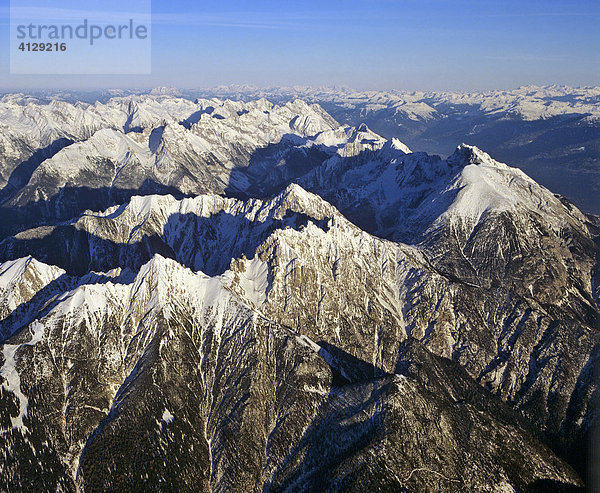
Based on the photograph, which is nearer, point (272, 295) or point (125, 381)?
point (125, 381)

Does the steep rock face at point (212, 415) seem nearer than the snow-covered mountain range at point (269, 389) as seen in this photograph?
Yes

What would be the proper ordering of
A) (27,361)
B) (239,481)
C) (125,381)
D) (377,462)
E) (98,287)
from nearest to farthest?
1. (377,462)
2. (239,481)
3. (27,361)
4. (125,381)
5. (98,287)

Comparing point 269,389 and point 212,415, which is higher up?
point 269,389

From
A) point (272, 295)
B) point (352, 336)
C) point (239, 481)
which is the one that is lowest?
point (239, 481)

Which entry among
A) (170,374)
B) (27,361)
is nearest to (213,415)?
(170,374)

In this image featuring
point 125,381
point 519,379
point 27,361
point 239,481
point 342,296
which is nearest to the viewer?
point 239,481

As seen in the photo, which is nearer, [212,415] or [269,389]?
[212,415]

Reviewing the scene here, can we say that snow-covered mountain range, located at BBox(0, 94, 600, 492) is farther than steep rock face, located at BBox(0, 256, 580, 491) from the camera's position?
Yes

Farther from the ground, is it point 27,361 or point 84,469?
point 27,361

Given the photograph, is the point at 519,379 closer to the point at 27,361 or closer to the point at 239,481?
the point at 239,481
